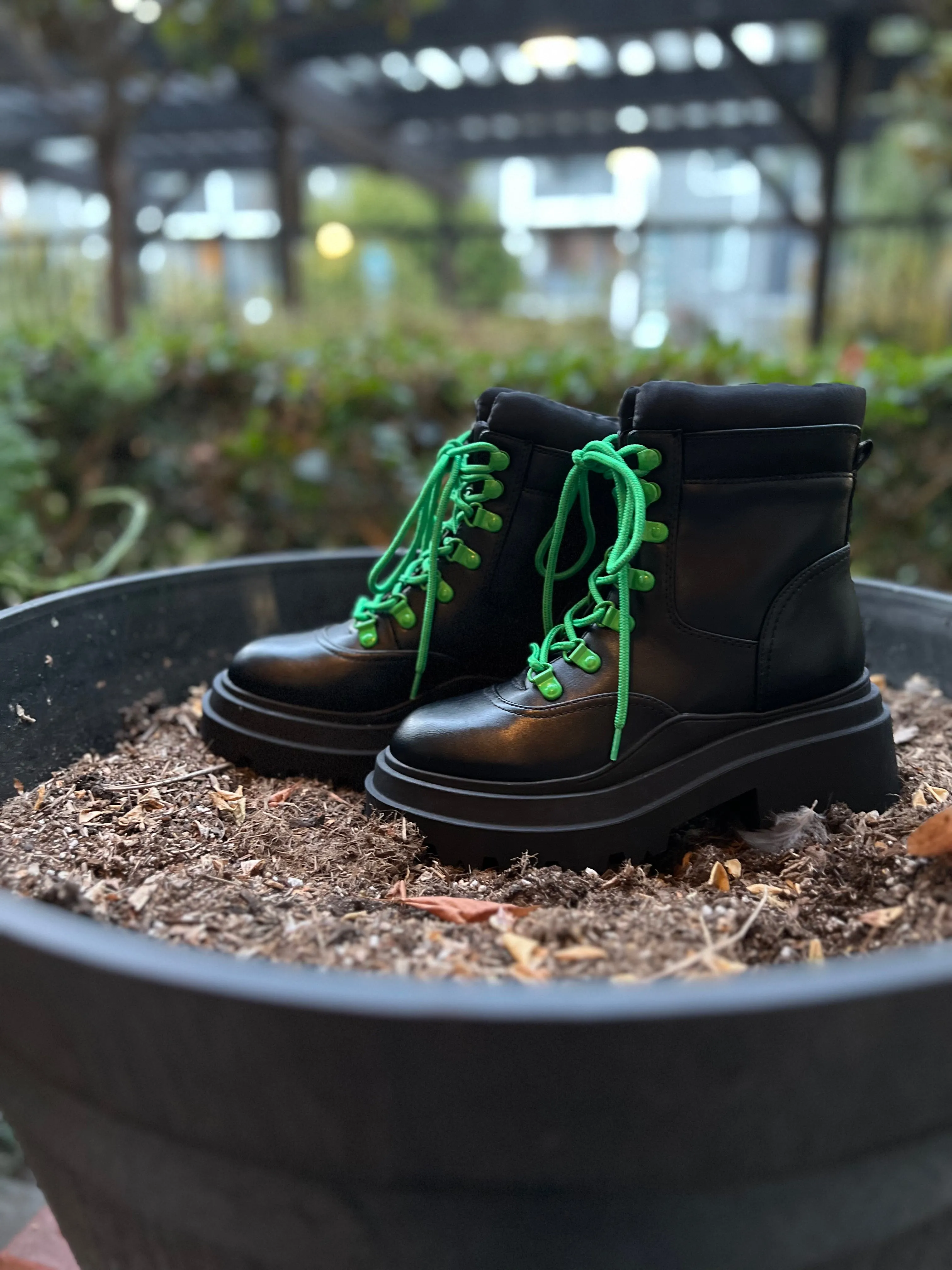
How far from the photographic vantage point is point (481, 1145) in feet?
1.72

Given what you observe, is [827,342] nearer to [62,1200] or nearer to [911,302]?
[911,302]

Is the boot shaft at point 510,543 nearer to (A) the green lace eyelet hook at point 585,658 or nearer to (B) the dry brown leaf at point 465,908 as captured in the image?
(A) the green lace eyelet hook at point 585,658

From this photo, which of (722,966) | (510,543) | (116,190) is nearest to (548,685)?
(510,543)

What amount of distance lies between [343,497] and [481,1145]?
7.00 feet

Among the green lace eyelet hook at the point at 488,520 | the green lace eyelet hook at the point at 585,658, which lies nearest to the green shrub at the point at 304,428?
the green lace eyelet hook at the point at 488,520

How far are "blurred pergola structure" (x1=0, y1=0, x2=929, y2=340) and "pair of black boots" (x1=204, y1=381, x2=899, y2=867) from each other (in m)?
5.35

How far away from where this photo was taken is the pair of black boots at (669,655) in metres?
0.88

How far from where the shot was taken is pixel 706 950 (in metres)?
0.70

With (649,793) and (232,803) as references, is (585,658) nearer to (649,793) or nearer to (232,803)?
(649,793)

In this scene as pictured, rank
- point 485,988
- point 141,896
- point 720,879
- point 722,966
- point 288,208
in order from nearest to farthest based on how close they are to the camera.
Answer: point 485,988 → point 722,966 → point 141,896 → point 720,879 → point 288,208

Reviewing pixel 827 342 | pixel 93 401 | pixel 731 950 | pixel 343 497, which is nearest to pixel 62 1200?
pixel 731 950

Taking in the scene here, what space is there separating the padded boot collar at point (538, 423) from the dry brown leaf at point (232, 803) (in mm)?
476

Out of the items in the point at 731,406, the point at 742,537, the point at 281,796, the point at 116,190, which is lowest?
the point at 281,796

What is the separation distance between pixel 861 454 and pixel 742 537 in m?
0.17
